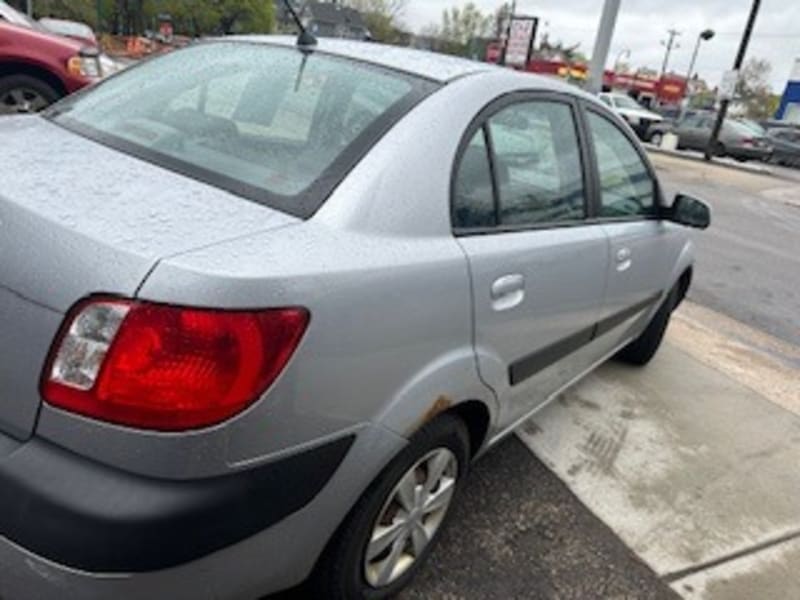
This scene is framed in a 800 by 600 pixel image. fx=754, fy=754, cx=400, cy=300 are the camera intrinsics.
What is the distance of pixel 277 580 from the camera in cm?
182

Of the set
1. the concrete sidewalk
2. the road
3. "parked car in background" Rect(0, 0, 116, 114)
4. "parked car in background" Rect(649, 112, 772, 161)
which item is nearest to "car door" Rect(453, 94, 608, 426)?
the concrete sidewalk

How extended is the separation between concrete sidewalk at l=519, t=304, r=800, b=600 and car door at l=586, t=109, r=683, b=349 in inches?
19.8

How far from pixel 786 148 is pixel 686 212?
28.5 meters

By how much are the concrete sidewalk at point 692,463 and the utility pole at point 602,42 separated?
1107 centimetres

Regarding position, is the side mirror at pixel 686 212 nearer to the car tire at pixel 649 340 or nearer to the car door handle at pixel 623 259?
the car door handle at pixel 623 259

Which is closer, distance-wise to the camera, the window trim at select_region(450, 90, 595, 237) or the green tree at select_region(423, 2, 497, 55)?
the window trim at select_region(450, 90, 595, 237)

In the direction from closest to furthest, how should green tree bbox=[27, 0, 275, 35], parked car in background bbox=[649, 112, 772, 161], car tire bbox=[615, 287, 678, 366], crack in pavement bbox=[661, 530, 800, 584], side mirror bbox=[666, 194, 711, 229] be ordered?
crack in pavement bbox=[661, 530, 800, 584], side mirror bbox=[666, 194, 711, 229], car tire bbox=[615, 287, 678, 366], parked car in background bbox=[649, 112, 772, 161], green tree bbox=[27, 0, 275, 35]

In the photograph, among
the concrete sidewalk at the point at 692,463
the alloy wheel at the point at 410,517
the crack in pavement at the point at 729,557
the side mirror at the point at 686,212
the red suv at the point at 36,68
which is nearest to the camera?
the alloy wheel at the point at 410,517

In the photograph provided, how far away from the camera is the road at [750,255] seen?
6938 millimetres

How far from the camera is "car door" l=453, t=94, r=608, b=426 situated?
7.27ft

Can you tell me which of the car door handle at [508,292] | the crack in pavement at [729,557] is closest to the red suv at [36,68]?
the car door handle at [508,292]

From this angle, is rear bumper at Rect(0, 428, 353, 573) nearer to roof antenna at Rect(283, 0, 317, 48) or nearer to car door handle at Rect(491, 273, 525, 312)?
car door handle at Rect(491, 273, 525, 312)

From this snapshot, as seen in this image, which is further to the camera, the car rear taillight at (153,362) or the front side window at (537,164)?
the front side window at (537,164)

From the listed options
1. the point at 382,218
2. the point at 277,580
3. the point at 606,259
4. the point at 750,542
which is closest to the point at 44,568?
the point at 277,580
